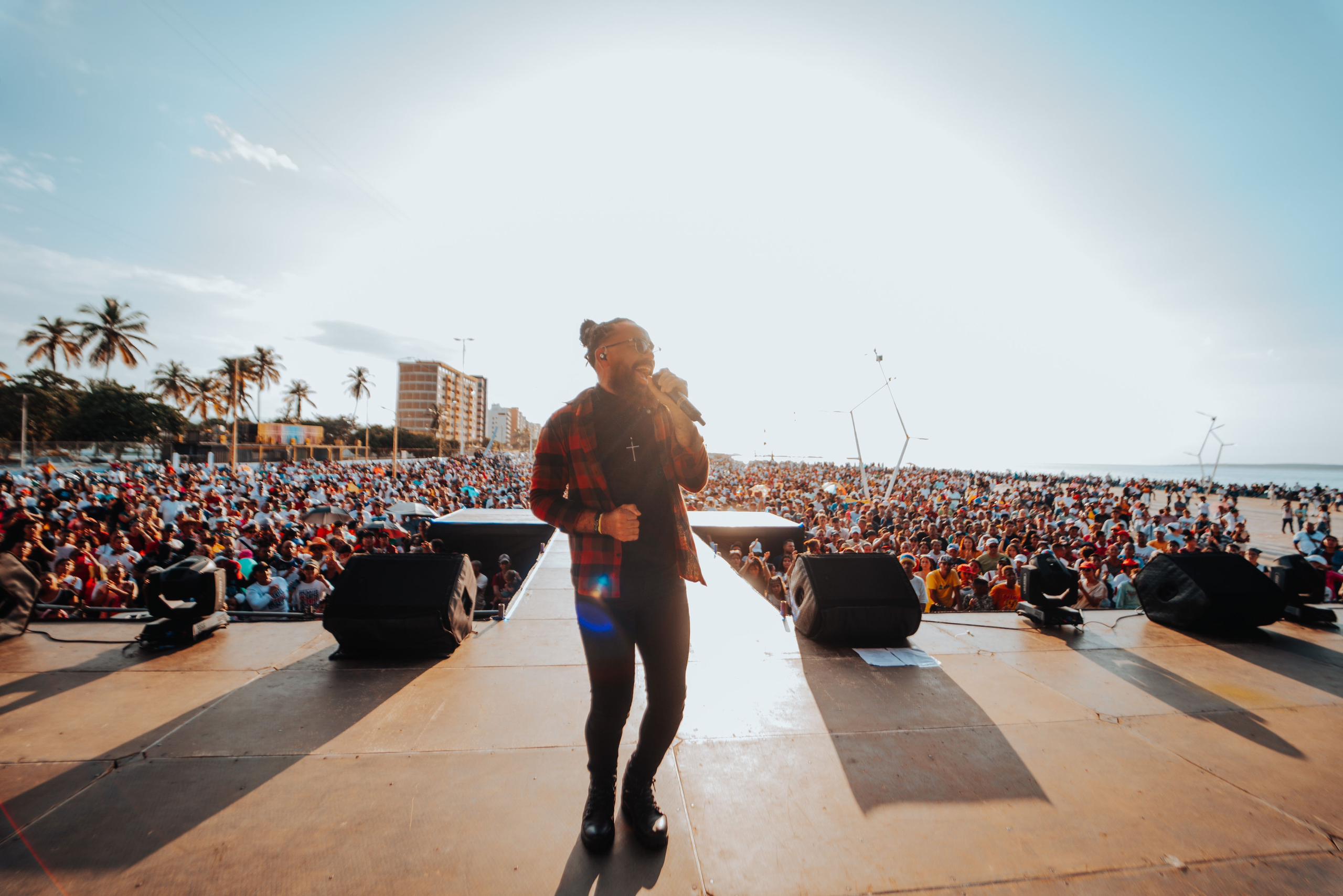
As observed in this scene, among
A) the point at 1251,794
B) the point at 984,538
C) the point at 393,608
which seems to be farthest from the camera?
the point at 984,538

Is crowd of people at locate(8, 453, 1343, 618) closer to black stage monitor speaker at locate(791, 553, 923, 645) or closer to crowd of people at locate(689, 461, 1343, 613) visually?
crowd of people at locate(689, 461, 1343, 613)

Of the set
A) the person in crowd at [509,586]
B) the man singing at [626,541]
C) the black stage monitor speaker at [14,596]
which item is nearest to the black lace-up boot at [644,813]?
the man singing at [626,541]

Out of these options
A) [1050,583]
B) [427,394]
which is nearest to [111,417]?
[1050,583]

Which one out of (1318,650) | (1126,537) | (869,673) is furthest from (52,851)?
(1126,537)

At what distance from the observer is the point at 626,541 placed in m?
1.92

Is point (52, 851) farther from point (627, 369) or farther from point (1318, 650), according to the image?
point (1318, 650)

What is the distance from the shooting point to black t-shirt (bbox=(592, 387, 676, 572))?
6.46ft

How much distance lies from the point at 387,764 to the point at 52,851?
1.02 meters

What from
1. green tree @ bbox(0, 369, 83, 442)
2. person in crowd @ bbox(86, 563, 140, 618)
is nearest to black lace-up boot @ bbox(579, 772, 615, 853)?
person in crowd @ bbox(86, 563, 140, 618)

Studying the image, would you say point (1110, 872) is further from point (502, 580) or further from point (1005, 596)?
point (502, 580)

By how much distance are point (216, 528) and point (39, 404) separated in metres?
47.8

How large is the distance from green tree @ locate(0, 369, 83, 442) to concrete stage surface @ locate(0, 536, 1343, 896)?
55.1 meters

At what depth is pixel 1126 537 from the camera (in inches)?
478

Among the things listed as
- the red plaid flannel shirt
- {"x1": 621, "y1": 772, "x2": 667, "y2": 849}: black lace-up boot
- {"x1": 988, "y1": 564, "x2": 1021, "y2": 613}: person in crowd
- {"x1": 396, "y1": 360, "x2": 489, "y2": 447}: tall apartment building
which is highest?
{"x1": 396, "y1": 360, "x2": 489, "y2": 447}: tall apartment building
